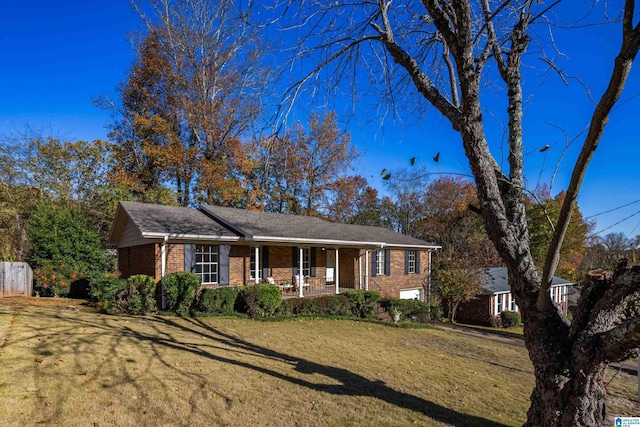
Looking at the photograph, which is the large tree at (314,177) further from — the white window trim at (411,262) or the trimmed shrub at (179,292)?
the trimmed shrub at (179,292)

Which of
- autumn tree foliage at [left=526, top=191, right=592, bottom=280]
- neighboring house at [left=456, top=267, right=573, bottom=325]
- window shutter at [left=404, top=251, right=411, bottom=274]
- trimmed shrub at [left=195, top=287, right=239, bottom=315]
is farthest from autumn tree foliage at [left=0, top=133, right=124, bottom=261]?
autumn tree foliage at [left=526, top=191, right=592, bottom=280]

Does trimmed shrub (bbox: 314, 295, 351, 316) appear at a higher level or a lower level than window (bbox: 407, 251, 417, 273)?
lower

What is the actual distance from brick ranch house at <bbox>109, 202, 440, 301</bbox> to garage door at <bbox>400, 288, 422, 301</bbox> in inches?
3.9

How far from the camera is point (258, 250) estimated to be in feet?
51.5

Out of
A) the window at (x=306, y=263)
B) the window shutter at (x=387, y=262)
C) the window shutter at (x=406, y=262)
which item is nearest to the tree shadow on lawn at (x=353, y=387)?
the window at (x=306, y=263)

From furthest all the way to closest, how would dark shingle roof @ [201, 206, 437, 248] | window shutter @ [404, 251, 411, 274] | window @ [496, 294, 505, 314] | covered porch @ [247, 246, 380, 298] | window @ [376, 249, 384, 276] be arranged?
window @ [496, 294, 505, 314] < window shutter @ [404, 251, 411, 274] < window @ [376, 249, 384, 276] < covered porch @ [247, 246, 380, 298] < dark shingle roof @ [201, 206, 437, 248]

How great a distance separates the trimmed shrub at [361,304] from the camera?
1565 centimetres

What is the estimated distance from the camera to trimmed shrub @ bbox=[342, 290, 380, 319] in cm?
1565

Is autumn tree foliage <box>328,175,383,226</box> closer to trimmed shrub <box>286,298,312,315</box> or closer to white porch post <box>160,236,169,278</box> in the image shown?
trimmed shrub <box>286,298,312,315</box>

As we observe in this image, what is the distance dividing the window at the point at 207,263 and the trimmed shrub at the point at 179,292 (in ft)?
6.27

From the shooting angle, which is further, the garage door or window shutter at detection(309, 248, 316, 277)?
the garage door

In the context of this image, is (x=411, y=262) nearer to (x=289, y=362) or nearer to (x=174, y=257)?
(x=174, y=257)

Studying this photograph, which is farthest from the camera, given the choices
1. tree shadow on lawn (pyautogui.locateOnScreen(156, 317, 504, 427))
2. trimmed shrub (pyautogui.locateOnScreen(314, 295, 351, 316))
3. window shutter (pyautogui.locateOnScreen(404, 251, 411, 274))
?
window shutter (pyautogui.locateOnScreen(404, 251, 411, 274))

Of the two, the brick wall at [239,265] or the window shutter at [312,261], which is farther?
the window shutter at [312,261]
